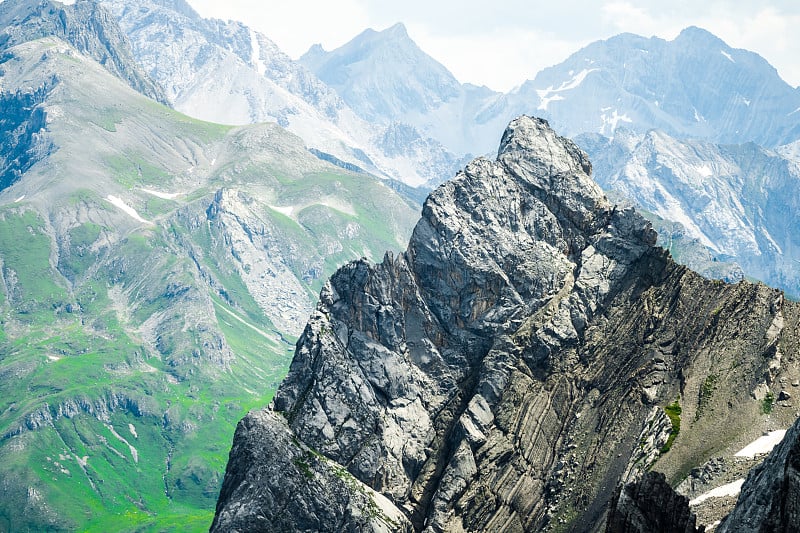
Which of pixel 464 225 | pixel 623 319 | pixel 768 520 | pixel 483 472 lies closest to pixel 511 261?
pixel 464 225

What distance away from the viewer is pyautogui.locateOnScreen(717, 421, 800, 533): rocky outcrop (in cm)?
8475

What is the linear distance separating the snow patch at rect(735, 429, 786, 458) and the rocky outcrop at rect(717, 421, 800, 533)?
38.9 metres

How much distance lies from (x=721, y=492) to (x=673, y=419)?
21739mm

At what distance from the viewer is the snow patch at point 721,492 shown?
12031cm

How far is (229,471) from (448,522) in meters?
41.8

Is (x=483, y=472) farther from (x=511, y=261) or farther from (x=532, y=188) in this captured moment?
(x=532, y=188)

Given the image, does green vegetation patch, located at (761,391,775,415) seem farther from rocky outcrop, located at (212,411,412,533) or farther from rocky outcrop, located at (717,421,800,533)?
rocky outcrop, located at (212,411,412,533)

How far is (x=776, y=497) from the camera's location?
86.0m

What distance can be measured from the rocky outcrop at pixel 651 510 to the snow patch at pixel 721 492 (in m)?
16.7

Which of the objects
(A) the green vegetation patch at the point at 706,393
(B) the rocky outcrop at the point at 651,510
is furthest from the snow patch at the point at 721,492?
(A) the green vegetation patch at the point at 706,393

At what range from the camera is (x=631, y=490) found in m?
108

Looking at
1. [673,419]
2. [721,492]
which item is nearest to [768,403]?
[673,419]

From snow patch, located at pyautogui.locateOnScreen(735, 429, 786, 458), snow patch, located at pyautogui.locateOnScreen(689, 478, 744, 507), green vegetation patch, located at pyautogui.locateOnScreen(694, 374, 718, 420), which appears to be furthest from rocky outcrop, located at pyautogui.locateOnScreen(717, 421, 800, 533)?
green vegetation patch, located at pyautogui.locateOnScreen(694, 374, 718, 420)

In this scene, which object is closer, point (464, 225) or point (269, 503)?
point (269, 503)
